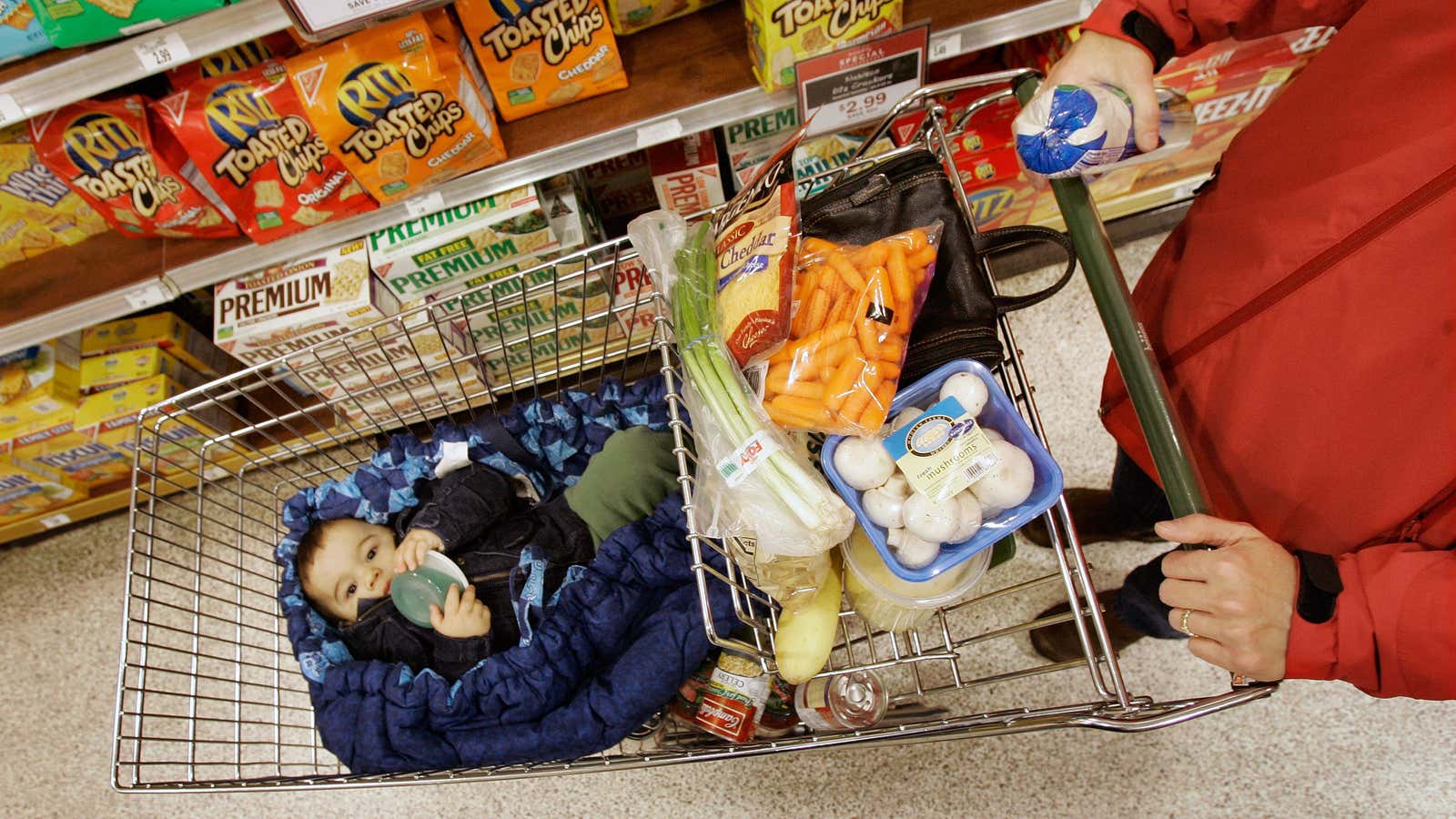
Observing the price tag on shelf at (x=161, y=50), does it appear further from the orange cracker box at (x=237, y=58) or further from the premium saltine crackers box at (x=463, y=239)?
the premium saltine crackers box at (x=463, y=239)

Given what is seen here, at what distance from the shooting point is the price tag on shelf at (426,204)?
56.0 inches

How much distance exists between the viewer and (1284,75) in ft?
5.32

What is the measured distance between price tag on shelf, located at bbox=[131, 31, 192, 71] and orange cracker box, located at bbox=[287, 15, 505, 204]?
140 mm

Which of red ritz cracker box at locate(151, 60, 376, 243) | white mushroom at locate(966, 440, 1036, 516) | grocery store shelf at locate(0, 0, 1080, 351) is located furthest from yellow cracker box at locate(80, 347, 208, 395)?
white mushroom at locate(966, 440, 1036, 516)

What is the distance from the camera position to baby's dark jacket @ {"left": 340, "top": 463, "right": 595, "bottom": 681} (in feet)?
4.75

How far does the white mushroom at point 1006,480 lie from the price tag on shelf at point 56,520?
7.45ft

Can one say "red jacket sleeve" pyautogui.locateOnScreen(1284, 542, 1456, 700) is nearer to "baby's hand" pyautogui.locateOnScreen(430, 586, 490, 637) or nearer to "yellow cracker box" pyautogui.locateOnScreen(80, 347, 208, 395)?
"baby's hand" pyautogui.locateOnScreen(430, 586, 490, 637)

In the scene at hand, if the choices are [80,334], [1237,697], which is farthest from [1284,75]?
[80,334]

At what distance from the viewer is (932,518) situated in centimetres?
82

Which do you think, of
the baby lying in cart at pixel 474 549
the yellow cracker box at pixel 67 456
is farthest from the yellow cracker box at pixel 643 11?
the yellow cracker box at pixel 67 456

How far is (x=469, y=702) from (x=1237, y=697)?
1.04 m

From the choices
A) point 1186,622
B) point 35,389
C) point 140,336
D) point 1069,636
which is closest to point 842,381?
point 1186,622

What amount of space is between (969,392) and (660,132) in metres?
0.82

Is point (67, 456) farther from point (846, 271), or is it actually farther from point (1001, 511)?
point (1001, 511)
